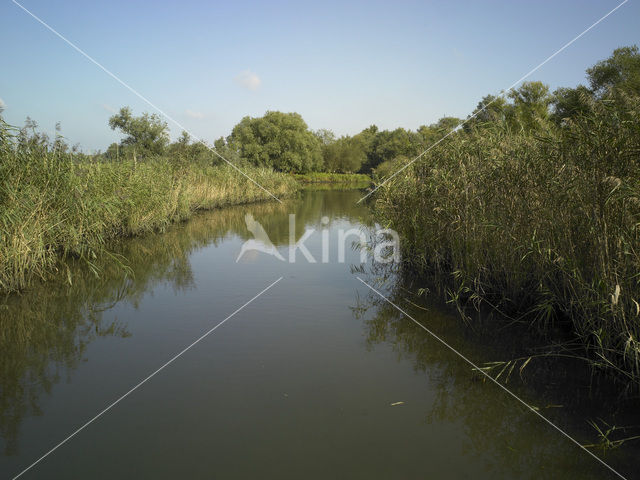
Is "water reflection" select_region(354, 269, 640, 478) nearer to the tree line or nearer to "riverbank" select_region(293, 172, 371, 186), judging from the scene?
the tree line

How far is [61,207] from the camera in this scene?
8.35 metres

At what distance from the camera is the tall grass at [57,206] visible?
709cm

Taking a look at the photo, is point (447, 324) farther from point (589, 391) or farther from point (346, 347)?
point (589, 391)

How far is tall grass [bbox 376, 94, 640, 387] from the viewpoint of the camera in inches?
167

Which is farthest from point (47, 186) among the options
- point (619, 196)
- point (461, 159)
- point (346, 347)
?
point (619, 196)

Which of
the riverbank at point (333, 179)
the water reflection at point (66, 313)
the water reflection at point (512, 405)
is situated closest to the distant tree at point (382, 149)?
A: the riverbank at point (333, 179)

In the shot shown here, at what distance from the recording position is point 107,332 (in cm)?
590

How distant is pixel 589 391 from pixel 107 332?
19.0ft

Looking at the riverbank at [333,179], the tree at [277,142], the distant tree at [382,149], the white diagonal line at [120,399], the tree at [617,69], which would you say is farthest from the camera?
the distant tree at [382,149]

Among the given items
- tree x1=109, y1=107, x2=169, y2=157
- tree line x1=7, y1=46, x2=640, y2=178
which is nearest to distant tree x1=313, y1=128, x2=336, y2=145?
tree line x1=7, y1=46, x2=640, y2=178

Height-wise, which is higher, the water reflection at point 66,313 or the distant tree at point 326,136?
the distant tree at point 326,136

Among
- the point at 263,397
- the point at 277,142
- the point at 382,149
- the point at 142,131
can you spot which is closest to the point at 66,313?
the point at 263,397

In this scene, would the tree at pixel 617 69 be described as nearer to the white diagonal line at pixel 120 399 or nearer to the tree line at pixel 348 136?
the tree line at pixel 348 136

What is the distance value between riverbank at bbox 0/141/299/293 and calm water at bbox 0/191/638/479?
77cm
